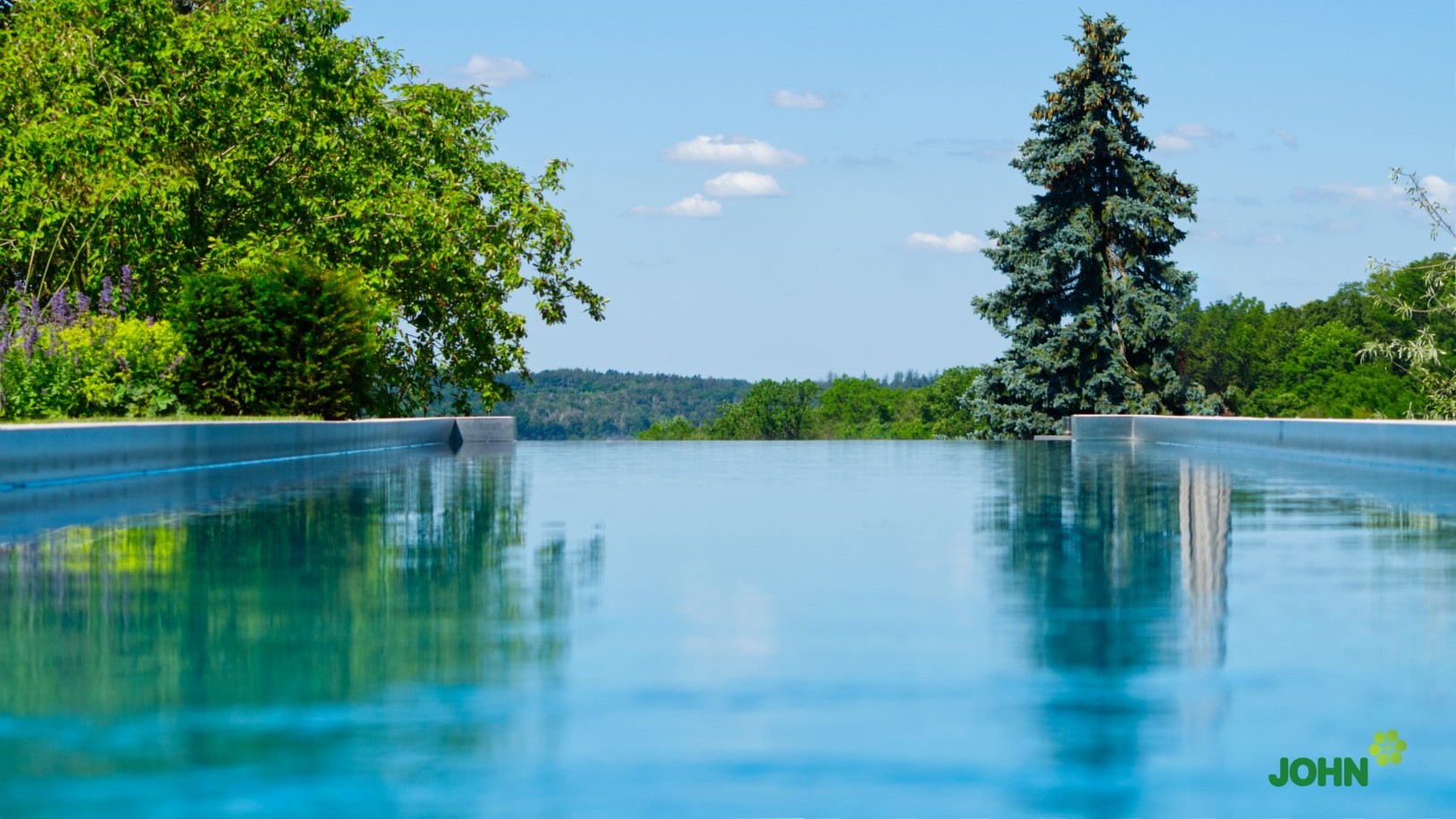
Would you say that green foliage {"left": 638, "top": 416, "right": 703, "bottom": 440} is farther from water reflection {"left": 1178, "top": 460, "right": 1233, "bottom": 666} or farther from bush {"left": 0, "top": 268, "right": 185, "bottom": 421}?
water reflection {"left": 1178, "top": 460, "right": 1233, "bottom": 666}

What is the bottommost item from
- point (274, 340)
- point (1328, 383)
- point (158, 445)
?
point (158, 445)

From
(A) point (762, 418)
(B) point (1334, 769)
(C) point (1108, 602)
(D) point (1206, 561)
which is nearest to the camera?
(B) point (1334, 769)

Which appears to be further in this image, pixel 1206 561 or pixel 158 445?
pixel 158 445

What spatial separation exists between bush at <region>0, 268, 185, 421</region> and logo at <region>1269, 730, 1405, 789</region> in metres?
25.6

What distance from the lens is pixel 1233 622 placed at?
31.2 feet

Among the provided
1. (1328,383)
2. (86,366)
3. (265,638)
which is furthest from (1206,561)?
(1328,383)

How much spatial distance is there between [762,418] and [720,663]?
181 meters

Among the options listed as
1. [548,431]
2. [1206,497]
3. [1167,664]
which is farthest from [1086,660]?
[548,431]

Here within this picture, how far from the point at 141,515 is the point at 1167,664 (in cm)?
1135

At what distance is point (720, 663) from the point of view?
830 centimetres

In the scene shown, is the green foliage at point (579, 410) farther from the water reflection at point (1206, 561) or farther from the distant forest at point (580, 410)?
the water reflection at point (1206, 561)

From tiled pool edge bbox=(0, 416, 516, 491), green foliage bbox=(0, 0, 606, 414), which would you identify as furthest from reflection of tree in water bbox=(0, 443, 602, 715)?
green foliage bbox=(0, 0, 606, 414)

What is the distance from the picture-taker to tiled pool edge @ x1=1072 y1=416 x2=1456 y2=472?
2727cm

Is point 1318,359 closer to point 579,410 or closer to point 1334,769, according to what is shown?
point 579,410
